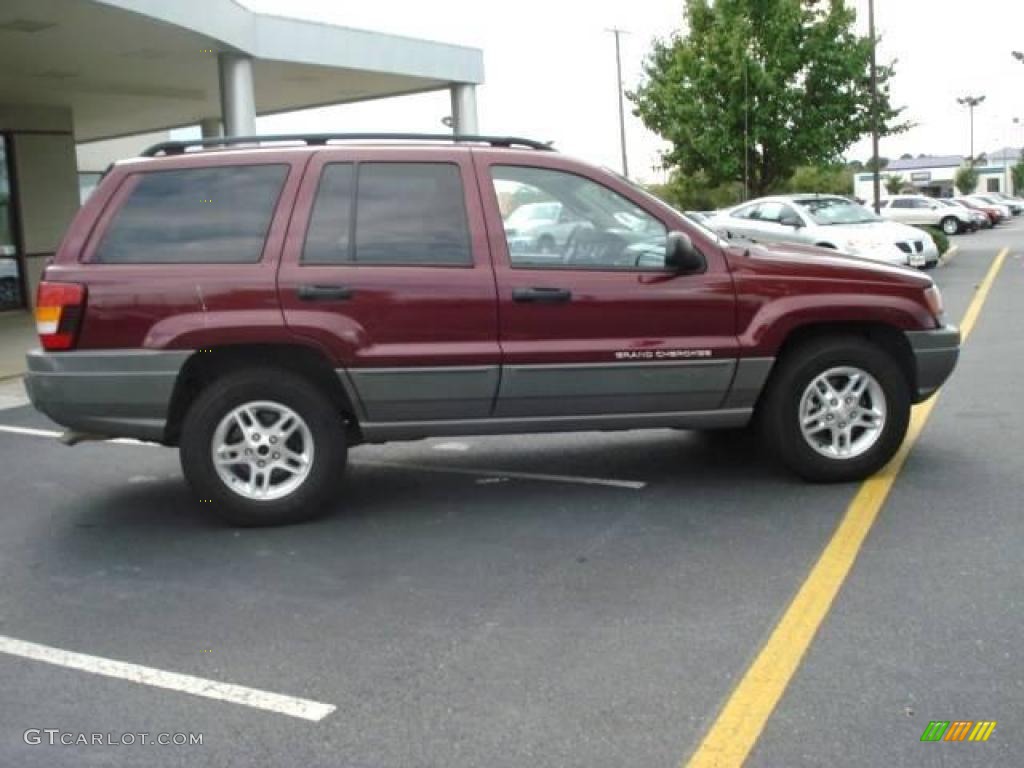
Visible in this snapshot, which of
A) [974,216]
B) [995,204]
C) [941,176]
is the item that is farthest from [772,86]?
[941,176]

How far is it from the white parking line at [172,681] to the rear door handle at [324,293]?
2.02 m

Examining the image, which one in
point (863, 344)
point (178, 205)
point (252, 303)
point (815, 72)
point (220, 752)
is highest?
point (815, 72)

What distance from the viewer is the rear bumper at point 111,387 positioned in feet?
17.6

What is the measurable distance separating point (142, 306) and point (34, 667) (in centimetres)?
196

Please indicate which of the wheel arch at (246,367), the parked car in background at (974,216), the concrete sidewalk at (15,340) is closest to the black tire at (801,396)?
the wheel arch at (246,367)

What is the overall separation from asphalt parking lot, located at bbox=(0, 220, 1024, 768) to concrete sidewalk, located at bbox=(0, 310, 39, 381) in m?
5.55

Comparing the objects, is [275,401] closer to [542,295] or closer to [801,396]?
[542,295]

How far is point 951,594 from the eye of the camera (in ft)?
14.4

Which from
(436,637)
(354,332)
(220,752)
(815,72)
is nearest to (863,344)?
(354,332)

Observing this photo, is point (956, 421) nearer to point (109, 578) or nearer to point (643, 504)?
point (643, 504)

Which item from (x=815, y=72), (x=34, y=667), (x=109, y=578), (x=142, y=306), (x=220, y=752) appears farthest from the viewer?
(x=815, y=72)

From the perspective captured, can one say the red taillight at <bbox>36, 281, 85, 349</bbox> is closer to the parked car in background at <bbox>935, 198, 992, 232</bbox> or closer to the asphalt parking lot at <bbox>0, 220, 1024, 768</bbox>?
the asphalt parking lot at <bbox>0, 220, 1024, 768</bbox>

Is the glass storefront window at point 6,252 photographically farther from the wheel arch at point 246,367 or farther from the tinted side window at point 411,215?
the tinted side window at point 411,215

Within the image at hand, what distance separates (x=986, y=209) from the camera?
49625mm
